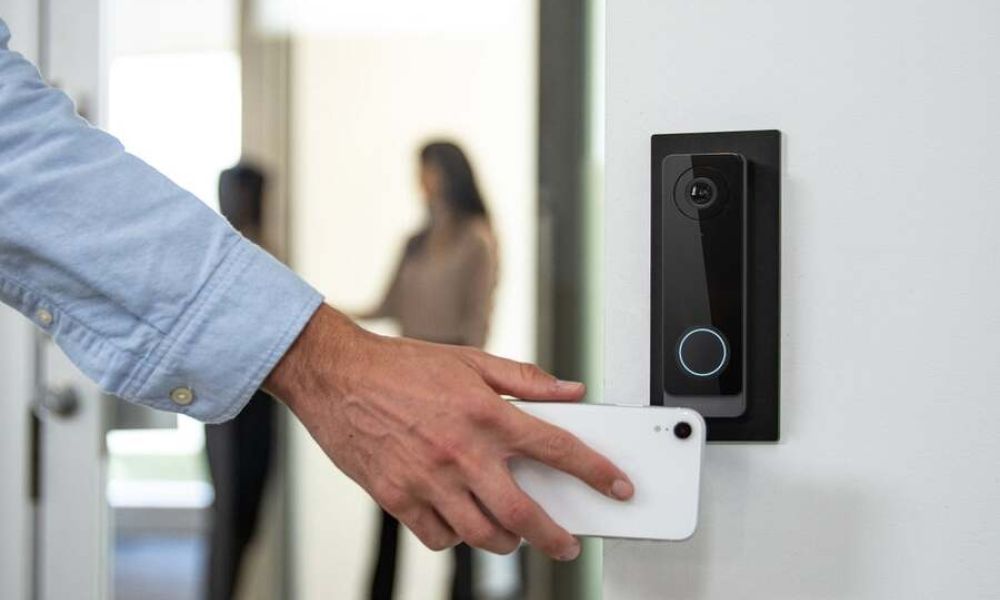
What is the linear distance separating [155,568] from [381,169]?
1.57 metres

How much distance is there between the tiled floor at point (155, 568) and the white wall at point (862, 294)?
7.58 ft

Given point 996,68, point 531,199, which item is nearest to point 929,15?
point 996,68

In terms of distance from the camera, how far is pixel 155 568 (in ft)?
9.86

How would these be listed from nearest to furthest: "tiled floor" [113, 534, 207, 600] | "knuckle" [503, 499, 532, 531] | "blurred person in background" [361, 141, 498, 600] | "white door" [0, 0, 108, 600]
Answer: "knuckle" [503, 499, 532, 531] → "white door" [0, 0, 108, 600] → "blurred person in background" [361, 141, 498, 600] → "tiled floor" [113, 534, 207, 600]

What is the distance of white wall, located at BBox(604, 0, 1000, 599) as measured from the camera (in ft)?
1.48

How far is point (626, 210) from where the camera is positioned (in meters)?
0.48

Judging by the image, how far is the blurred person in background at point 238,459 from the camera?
6.56 feet

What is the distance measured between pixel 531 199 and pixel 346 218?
344 millimetres

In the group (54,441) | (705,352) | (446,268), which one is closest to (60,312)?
(705,352)

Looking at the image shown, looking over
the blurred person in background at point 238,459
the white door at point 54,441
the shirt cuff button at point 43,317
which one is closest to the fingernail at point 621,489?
the shirt cuff button at point 43,317

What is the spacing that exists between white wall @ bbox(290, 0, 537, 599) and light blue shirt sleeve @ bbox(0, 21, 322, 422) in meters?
1.52

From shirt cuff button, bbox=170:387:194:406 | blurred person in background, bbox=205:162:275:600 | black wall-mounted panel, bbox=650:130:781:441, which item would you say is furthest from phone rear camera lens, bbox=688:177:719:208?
blurred person in background, bbox=205:162:275:600

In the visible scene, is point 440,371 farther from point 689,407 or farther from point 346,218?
point 346,218

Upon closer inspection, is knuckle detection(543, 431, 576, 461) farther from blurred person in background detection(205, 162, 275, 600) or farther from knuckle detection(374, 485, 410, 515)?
blurred person in background detection(205, 162, 275, 600)
